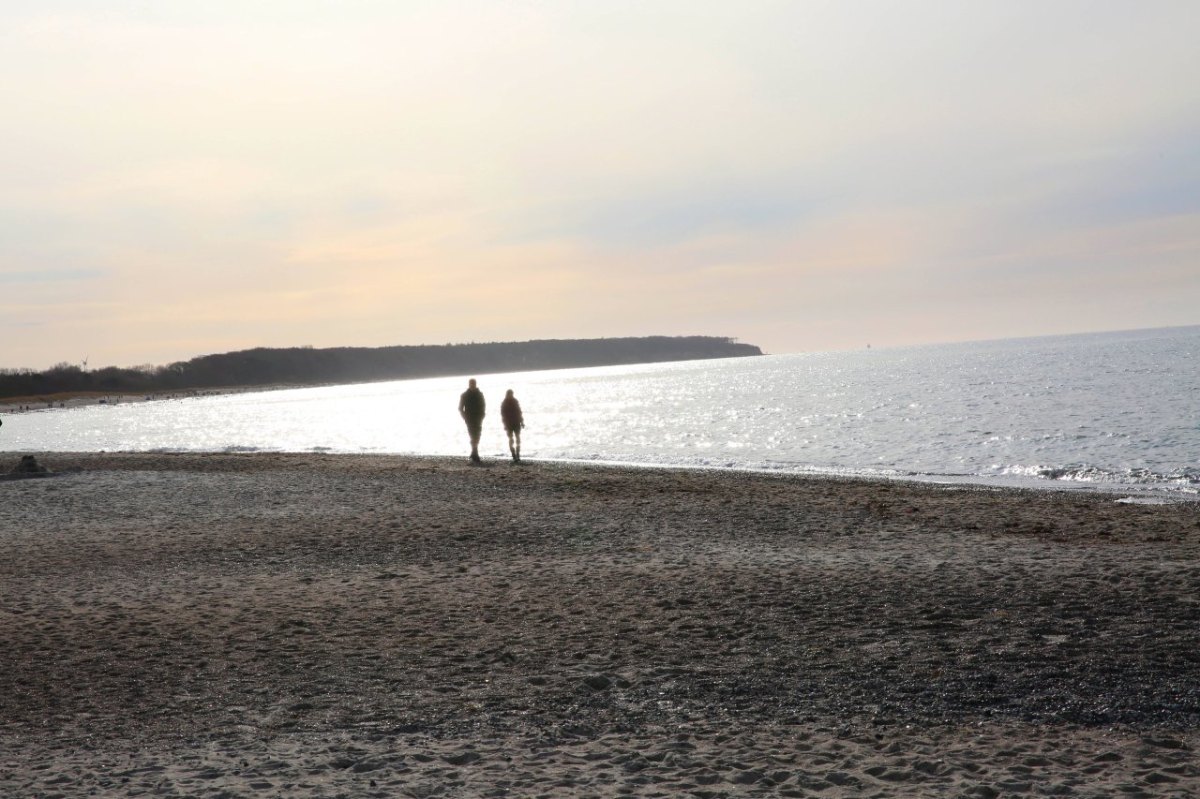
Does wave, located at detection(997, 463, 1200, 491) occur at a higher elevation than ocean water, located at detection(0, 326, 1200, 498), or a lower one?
lower

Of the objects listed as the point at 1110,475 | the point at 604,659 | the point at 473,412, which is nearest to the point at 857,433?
the point at 1110,475

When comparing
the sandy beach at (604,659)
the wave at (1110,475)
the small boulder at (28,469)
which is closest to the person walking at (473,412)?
the small boulder at (28,469)

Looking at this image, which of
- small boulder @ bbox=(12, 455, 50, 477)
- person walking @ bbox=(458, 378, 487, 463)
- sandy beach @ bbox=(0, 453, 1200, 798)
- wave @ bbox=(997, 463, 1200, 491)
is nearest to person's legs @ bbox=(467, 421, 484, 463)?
person walking @ bbox=(458, 378, 487, 463)

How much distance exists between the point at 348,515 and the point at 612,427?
142 feet

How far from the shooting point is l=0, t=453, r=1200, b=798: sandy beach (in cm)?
573

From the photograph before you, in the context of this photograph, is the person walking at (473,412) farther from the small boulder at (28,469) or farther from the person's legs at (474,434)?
the small boulder at (28,469)

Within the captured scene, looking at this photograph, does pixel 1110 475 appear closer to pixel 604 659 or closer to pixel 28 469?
pixel 604 659

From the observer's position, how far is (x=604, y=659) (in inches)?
313

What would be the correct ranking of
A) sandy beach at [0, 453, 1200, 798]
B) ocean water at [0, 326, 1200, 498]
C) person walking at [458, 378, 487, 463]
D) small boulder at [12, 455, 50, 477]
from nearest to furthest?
sandy beach at [0, 453, 1200, 798] < small boulder at [12, 455, 50, 477] < person walking at [458, 378, 487, 463] < ocean water at [0, 326, 1200, 498]

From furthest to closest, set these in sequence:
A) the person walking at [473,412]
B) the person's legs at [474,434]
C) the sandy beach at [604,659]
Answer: the person walking at [473,412]
the person's legs at [474,434]
the sandy beach at [604,659]

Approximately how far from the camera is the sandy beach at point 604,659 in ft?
18.8

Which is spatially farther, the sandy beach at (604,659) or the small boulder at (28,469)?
the small boulder at (28,469)

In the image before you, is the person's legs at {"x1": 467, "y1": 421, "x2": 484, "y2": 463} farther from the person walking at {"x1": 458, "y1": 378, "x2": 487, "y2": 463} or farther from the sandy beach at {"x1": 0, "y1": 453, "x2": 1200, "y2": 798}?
the sandy beach at {"x1": 0, "y1": 453, "x2": 1200, "y2": 798}

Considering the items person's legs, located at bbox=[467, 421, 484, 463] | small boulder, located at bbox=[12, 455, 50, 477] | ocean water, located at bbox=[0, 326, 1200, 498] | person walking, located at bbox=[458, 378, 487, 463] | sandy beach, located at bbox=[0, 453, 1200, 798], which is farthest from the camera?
ocean water, located at bbox=[0, 326, 1200, 498]
